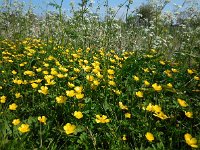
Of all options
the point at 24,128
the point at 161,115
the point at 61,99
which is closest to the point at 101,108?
the point at 61,99

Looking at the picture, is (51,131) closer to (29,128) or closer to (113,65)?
(29,128)

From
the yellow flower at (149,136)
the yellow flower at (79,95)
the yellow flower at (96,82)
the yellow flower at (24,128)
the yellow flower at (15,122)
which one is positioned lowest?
the yellow flower at (149,136)

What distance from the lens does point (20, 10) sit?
622 centimetres

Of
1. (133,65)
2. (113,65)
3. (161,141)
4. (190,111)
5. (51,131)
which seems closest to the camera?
(161,141)

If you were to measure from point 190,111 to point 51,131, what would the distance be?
1222 mm

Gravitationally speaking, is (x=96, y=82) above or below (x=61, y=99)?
above

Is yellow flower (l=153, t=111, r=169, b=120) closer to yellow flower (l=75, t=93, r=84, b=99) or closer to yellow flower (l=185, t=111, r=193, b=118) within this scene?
yellow flower (l=185, t=111, r=193, b=118)

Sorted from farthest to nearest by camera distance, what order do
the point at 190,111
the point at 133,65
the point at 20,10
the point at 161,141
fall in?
the point at 20,10 → the point at 133,65 → the point at 190,111 → the point at 161,141

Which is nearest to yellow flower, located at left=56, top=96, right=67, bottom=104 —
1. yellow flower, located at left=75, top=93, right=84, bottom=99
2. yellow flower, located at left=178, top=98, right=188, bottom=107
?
yellow flower, located at left=75, top=93, right=84, bottom=99

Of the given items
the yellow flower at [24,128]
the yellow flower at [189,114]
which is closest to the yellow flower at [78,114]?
the yellow flower at [24,128]

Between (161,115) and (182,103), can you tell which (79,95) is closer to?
(161,115)

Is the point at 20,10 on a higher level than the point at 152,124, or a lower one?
higher

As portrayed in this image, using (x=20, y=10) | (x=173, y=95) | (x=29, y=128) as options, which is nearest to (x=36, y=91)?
(x=29, y=128)

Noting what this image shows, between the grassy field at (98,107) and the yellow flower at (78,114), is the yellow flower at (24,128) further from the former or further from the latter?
the yellow flower at (78,114)
